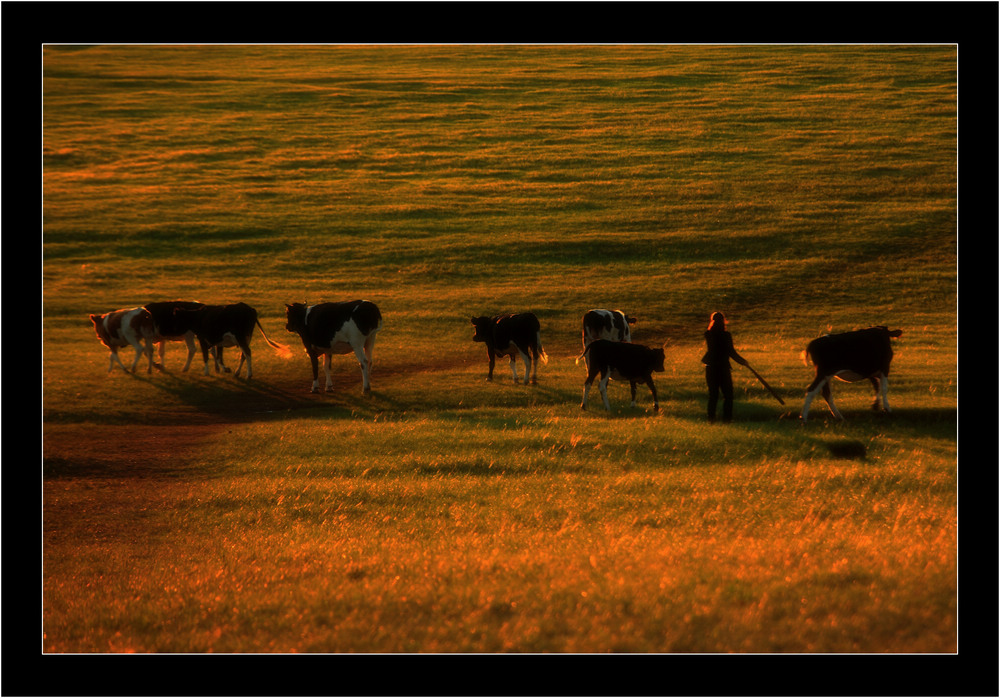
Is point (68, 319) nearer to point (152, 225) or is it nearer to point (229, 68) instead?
point (152, 225)

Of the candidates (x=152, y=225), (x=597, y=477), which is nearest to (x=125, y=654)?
Answer: (x=597, y=477)

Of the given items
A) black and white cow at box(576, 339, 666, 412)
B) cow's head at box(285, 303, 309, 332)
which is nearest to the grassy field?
black and white cow at box(576, 339, 666, 412)

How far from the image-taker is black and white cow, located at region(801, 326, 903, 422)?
55.9ft

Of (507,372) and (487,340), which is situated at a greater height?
(487,340)

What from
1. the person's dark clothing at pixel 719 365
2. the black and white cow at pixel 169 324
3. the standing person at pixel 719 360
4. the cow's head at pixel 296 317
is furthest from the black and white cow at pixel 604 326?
the black and white cow at pixel 169 324

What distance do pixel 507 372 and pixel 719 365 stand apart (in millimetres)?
8331

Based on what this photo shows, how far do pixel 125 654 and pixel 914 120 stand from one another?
191 feet

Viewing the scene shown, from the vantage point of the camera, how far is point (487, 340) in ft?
76.2

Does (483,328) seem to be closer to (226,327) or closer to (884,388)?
(226,327)

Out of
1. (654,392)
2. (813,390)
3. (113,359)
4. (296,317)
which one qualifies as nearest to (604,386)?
(654,392)

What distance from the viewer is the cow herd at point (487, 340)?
17.2 metres

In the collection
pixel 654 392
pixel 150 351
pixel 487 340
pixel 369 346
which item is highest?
pixel 487 340

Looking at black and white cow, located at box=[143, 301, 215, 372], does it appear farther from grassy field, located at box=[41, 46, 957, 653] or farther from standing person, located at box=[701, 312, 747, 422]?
standing person, located at box=[701, 312, 747, 422]

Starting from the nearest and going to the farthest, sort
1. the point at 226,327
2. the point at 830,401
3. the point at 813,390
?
1. the point at 813,390
2. the point at 830,401
3. the point at 226,327
